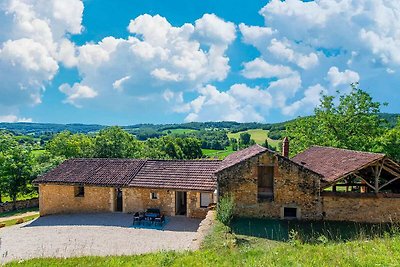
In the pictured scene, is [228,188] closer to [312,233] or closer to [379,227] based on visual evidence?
[312,233]

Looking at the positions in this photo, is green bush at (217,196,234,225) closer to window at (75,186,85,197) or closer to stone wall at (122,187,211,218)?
stone wall at (122,187,211,218)

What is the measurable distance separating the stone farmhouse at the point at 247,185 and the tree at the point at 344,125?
22.0 ft

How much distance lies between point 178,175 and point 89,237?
7.58 m

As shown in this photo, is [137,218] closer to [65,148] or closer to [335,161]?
[335,161]

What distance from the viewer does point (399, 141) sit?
30078 mm

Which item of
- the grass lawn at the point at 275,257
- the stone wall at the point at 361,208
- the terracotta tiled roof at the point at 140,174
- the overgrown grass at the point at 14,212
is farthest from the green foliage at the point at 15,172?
the stone wall at the point at 361,208

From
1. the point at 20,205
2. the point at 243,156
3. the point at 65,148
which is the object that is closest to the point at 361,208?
the point at 243,156

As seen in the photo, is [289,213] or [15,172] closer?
[289,213]

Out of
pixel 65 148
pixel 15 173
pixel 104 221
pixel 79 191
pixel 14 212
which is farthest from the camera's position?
pixel 65 148

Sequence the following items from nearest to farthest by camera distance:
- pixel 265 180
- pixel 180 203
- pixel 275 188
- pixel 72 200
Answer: pixel 275 188 < pixel 265 180 < pixel 72 200 < pixel 180 203

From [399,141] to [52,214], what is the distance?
30101 millimetres

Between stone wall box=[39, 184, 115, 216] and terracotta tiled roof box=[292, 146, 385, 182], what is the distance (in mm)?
13885

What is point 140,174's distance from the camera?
975 inches

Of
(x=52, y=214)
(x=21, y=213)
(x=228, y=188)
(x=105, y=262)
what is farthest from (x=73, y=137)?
(x=105, y=262)
